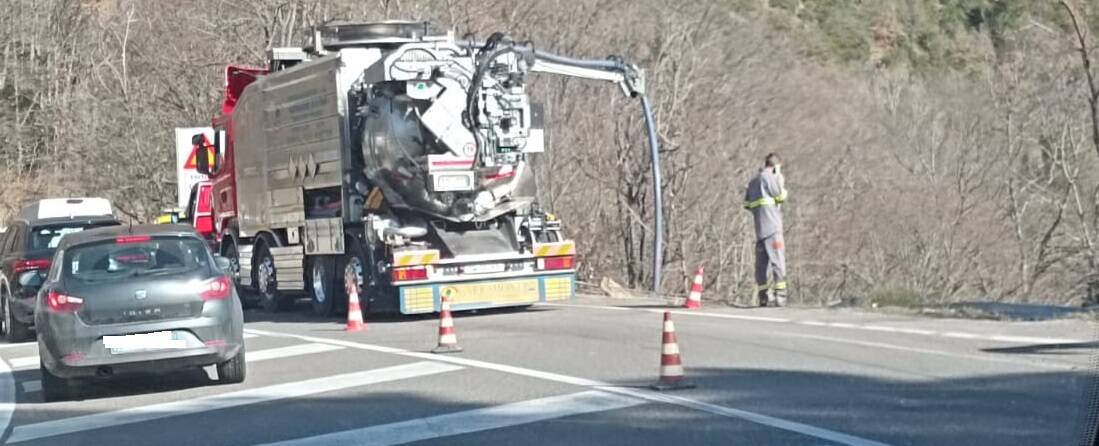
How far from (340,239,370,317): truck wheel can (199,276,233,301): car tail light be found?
18.9 ft

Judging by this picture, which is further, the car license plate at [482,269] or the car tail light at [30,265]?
the car tail light at [30,265]

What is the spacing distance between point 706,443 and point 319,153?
11.5 m

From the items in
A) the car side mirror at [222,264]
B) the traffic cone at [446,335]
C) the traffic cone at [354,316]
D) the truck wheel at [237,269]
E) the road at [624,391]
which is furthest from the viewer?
the truck wheel at [237,269]

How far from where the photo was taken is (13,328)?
800 inches

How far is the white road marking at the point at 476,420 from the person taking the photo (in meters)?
9.88

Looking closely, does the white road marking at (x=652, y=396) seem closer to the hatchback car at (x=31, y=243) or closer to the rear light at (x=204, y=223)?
the hatchback car at (x=31, y=243)

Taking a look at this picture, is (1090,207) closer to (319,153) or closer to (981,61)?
(981,61)

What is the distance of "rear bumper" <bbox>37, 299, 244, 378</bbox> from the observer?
39.9 ft

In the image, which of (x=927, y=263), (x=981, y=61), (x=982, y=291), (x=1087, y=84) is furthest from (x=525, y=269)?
(x=981, y=61)

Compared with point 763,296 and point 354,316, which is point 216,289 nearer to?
point 354,316

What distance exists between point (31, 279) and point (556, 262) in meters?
7.06

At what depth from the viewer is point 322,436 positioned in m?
10.1

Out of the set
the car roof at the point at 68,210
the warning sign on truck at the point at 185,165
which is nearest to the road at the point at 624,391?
the car roof at the point at 68,210

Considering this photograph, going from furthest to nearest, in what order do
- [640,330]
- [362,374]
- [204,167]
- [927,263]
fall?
[927,263] < [204,167] < [640,330] < [362,374]
